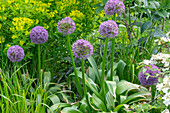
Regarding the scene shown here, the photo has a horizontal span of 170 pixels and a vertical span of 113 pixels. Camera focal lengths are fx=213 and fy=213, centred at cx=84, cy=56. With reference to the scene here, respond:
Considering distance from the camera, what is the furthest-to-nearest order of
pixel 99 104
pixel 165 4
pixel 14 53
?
pixel 165 4, pixel 14 53, pixel 99 104

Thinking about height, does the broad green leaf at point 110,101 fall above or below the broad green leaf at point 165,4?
below

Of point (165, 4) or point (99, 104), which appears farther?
point (165, 4)

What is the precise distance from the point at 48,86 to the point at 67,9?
98cm

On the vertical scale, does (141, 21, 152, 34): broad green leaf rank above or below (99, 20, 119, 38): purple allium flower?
below

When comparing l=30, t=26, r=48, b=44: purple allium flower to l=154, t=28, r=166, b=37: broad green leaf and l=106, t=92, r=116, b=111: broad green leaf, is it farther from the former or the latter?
l=154, t=28, r=166, b=37: broad green leaf

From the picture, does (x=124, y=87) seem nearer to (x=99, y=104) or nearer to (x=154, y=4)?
(x=99, y=104)

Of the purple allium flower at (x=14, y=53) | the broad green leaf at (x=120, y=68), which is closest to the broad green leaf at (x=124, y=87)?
the broad green leaf at (x=120, y=68)

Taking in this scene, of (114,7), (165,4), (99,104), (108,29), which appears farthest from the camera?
(165,4)

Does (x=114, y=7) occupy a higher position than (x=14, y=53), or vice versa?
(x=114, y=7)

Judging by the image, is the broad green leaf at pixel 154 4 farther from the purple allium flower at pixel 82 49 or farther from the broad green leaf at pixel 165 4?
the purple allium flower at pixel 82 49

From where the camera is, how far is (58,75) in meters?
2.81

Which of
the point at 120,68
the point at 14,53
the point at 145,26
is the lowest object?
the point at 120,68

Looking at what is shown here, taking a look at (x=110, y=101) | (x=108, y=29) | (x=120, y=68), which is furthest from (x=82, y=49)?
(x=120, y=68)

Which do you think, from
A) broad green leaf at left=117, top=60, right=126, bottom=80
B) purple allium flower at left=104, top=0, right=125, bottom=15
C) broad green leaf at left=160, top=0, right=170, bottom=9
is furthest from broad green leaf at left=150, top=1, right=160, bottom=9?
purple allium flower at left=104, top=0, right=125, bottom=15
